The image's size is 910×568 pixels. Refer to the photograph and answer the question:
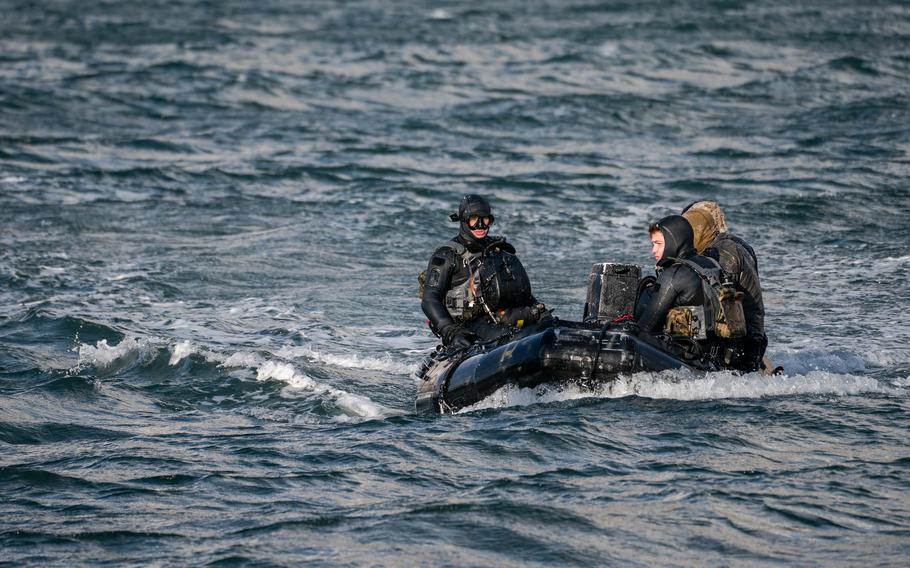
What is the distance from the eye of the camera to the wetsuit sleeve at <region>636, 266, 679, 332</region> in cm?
970

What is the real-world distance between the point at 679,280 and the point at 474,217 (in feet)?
5.66

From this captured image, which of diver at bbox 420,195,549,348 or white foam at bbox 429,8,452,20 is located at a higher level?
white foam at bbox 429,8,452,20

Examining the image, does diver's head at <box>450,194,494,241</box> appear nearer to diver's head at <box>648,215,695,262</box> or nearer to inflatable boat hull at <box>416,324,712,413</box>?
inflatable boat hull at <box>416,324,712,413</box>

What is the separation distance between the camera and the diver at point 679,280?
9641 mm

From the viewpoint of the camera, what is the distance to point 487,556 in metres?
7.15

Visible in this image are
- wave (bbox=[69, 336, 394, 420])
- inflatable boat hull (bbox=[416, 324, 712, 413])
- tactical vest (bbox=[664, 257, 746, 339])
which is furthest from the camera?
wave (bbox=[69, 336, 394, 420])

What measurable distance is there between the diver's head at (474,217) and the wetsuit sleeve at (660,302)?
1438 mm

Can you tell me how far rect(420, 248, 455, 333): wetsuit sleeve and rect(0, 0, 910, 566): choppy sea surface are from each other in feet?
2.62

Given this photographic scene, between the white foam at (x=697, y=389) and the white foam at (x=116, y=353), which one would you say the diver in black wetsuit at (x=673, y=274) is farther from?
the white foam at (x=116, y=353)

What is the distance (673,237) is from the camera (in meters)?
9.73

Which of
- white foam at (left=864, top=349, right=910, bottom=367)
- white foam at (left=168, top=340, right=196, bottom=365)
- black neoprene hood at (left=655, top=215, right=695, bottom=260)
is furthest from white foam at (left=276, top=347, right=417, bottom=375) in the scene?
white foam at (left=864, top=349, right=910, bottom=367)

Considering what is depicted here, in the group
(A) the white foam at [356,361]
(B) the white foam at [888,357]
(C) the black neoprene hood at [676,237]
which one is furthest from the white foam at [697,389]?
(A) the white foam at [356,361]

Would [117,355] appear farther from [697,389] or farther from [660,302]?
[697,389]

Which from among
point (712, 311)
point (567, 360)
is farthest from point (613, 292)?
point (567, 360)
